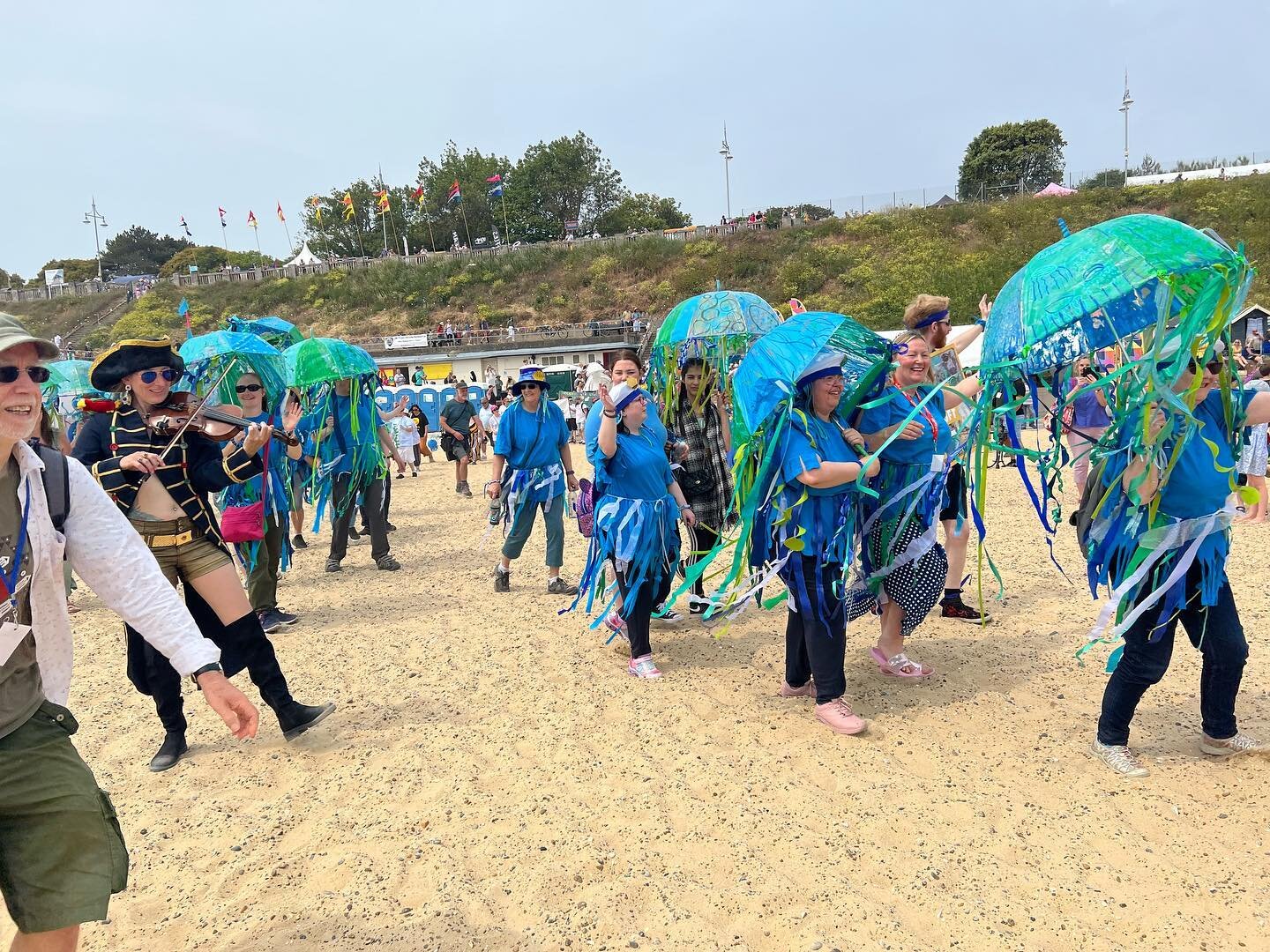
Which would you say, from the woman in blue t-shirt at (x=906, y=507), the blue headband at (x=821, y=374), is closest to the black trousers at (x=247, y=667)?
the blue headband at (x=821, y=374)

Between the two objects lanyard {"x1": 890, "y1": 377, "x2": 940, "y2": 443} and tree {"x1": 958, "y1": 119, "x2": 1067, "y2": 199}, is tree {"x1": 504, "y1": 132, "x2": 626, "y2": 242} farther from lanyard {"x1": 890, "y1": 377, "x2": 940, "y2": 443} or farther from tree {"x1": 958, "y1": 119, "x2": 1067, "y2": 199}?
lanyard {"x1": 890, "y1": 377, "x2": 940, "y2": 443}

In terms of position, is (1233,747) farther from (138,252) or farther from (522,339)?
(138,252)

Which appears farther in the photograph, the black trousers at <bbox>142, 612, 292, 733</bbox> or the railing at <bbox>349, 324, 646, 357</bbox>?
the railing at <bbox>349, 324, 646, 357</bbox>

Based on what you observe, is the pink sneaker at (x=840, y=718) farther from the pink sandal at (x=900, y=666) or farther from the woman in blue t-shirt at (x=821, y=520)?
the pink sandal at (x=900, y=666)

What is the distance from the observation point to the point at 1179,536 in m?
3.01

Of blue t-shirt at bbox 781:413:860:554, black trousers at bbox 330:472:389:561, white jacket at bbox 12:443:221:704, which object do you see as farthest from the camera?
black trousers at bbox 330:472:389:561

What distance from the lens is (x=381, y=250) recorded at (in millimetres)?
67812

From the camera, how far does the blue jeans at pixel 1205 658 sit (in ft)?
10.0

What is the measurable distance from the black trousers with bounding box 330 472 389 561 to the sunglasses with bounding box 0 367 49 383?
5272 mm

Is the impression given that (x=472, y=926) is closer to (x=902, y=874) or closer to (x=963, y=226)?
(x=902, y=874)

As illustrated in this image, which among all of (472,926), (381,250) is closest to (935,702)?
(472,926)

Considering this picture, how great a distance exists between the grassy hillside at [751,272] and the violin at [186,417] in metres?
30.7

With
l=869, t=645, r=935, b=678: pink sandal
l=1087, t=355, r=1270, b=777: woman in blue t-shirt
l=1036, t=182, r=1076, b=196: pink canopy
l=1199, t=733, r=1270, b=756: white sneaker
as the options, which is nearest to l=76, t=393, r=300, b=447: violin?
l=869, t=645, r=935, b=678: pink sandal

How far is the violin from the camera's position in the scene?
3.66m
